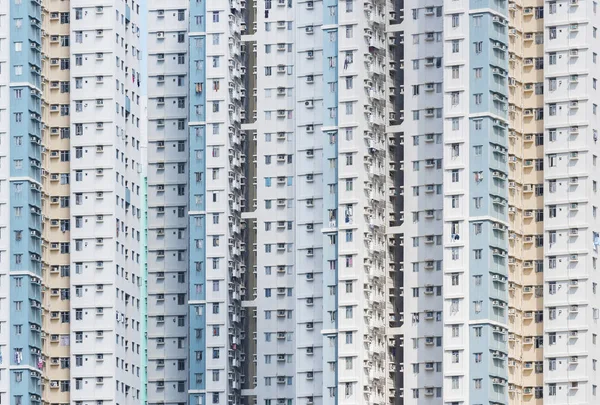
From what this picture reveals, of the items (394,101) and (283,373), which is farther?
(283,373)

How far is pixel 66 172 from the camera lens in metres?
180

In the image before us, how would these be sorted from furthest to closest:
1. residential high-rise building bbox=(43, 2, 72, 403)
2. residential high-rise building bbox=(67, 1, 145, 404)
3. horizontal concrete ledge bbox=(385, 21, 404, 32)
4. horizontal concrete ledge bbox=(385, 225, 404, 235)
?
residential high-rise building bbox=(43, 2, 72, 403), residential high-rise building bbox=(67, 1, 145, 404), horizontal concrete ledge bbox=(385, 21, 404, 32), horizontal concrete ledge bbox=(385, 225, 404, 235)

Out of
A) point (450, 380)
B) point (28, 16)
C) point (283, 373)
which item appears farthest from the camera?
point (283, 373)

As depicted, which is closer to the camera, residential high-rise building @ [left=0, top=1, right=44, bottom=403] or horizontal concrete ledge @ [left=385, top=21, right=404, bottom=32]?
residential high-rise building @ [left=0, top=1, right=44, bottom=403]

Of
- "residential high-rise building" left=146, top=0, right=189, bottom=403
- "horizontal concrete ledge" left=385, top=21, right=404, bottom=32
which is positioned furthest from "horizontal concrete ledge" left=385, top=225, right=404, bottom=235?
"residential high-rise building" left=146, top=0, right=189, bottom=403

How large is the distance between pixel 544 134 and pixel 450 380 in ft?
53.8

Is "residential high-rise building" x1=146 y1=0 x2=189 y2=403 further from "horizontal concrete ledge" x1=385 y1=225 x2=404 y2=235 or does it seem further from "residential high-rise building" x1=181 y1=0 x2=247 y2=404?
"horizontal concrete ledge" x1=385 y1=225 x2=404 y2=235

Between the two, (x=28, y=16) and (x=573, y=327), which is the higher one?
(x=28, y=16)

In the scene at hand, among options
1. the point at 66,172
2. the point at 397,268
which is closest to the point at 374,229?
the point at 397,268

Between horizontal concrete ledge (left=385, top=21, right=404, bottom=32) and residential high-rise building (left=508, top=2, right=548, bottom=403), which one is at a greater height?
horizontal concrete ledge (left=385, top=21, right=404, bottom=32)

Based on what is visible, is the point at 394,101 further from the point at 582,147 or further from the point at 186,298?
the point at 186,298

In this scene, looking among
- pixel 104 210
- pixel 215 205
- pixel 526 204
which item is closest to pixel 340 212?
pixel 526 204

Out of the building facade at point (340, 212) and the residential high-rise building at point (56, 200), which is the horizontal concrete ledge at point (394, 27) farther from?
the residential high-rise building at point (56, 200)

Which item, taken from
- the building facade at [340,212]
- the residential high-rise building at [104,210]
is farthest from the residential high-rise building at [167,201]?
the residential high-rise building at [104,210]
